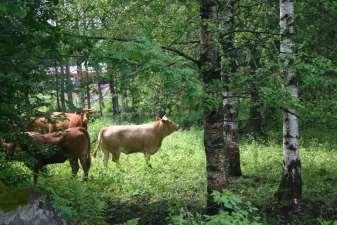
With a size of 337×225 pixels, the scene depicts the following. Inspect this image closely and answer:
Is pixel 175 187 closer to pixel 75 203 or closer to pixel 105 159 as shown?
pixel 105 159

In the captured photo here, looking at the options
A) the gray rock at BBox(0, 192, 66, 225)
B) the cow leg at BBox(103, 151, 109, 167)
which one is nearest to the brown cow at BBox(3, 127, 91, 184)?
the cow leg at BBox(103, 151, 109, 167)

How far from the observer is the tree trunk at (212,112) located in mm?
10023

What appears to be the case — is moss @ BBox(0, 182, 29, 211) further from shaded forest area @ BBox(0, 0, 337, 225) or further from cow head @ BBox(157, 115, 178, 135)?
cow head @ BBox(157, 115, 178, 135)

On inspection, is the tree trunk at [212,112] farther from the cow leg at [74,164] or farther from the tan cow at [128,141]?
the tan cow at [128,141]

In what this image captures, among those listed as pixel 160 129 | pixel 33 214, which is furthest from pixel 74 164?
pixel 33 214

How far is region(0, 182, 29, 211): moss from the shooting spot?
764 centimetres

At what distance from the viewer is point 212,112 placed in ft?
33.9

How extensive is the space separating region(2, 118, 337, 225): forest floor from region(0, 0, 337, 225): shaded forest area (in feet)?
0.15

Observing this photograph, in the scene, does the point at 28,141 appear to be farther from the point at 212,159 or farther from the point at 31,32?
the point at 212,159

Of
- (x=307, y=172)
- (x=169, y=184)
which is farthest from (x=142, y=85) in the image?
(x=307, y=172)

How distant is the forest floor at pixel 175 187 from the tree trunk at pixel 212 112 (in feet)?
2.85

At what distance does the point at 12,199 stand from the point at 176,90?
330cm

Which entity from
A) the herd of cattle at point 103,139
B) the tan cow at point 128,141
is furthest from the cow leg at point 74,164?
the tan cow at point 128,141

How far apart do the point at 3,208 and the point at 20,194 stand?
12.1 inches
